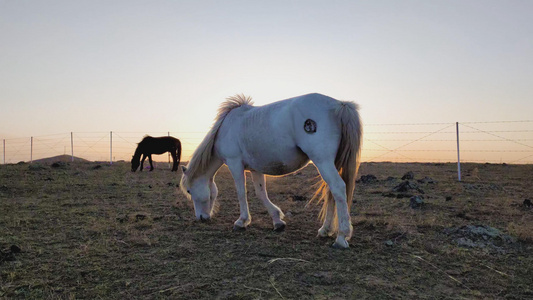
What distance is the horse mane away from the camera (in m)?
5.34

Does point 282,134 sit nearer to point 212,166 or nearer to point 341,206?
point 341,206

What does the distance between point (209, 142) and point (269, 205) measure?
52.8 inches

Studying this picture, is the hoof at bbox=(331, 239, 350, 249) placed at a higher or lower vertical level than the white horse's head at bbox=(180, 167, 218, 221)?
lower

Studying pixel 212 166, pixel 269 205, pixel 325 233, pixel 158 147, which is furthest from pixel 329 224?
pixel 158 147

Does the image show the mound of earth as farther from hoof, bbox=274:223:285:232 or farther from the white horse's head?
the white horse's head

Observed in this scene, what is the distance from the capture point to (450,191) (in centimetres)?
884

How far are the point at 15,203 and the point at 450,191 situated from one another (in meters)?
10.1

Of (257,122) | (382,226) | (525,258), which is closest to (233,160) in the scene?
(257,122)

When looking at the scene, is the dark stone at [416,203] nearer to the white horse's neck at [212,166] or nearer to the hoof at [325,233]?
the hoof at [325,233]

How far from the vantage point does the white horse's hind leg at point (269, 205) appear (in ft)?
16.2

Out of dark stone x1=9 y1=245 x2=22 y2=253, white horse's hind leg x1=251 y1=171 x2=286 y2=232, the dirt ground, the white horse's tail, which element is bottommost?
the dirt ground

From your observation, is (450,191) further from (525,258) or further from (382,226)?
(525,258)

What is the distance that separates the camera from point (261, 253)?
12.2 ft

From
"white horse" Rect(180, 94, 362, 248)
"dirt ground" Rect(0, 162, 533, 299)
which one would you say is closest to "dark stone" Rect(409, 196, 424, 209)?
"dirt ground" Rect(0, 162, 533, 299)
